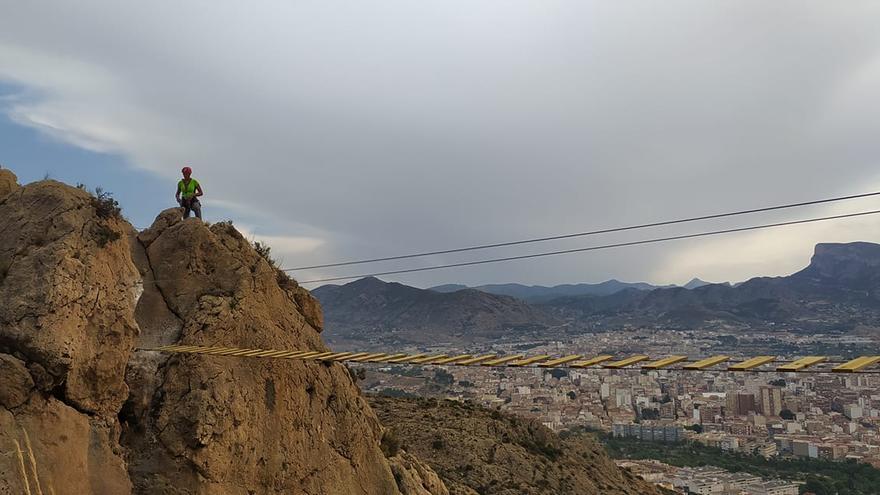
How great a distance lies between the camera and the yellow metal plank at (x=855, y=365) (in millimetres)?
9477

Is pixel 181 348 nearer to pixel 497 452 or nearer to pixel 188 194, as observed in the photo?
pixel 188 194

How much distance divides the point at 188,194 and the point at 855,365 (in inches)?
648

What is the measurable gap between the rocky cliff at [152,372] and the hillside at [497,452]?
13.7m

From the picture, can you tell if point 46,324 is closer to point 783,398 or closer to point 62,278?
point 62,278

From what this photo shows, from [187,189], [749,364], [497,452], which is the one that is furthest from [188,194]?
[497,452]

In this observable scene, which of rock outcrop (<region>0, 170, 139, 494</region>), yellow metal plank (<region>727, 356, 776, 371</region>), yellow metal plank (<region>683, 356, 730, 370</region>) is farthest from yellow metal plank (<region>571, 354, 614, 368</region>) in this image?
rock outcrop (<region>0, 170, 139, 494</region>)

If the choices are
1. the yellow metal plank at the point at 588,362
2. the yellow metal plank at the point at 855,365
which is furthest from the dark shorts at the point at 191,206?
the yellow metal plank at the point at 855,365

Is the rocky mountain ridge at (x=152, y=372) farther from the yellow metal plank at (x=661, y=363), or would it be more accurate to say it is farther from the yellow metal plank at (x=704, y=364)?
the yellow metal plank at (x=704, y=364)

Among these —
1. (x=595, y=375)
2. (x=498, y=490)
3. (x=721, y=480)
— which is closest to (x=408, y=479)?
(x=498, y=490)

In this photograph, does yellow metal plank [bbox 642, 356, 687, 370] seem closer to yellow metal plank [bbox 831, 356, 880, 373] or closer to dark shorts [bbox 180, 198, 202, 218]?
yellow metal plank [bbox 831, 356, 880, 373]

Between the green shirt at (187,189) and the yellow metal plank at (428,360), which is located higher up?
the green shirt at (187,189)

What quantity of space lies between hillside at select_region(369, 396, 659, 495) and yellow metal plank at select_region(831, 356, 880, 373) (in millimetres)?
20236

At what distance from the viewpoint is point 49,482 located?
9820 millimetres

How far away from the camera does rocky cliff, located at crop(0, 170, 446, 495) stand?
10.4 metres
